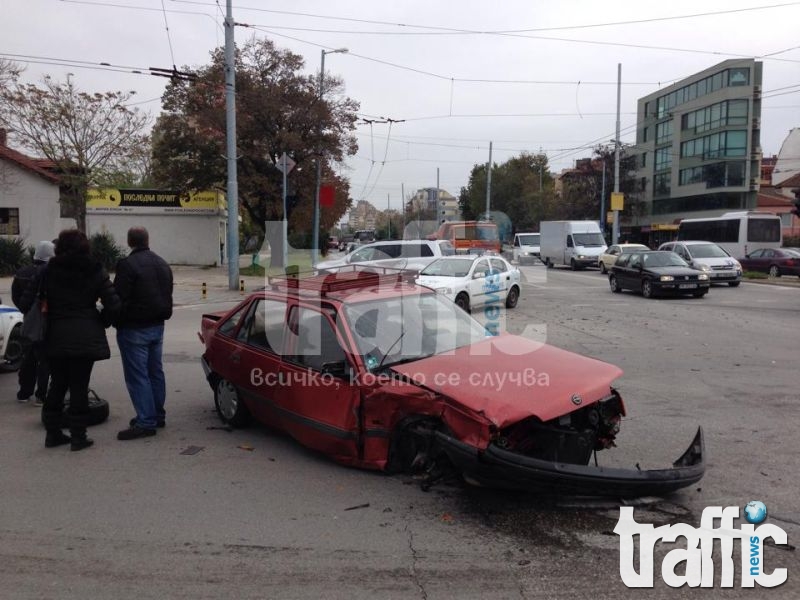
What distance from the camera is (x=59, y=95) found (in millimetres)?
27891

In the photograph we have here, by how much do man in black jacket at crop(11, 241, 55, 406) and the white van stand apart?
3063 centimetres

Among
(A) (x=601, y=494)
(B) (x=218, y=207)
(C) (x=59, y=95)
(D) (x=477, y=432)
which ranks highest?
(C) (x=59, y=95)

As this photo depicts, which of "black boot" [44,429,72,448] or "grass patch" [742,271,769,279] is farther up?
"grass patch" [742,271,769,279]

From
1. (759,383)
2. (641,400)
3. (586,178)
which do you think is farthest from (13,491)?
(586,178)

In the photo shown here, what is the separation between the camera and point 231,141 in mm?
21953

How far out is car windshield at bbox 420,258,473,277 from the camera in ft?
51.6

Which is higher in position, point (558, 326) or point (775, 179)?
point (775, 179)

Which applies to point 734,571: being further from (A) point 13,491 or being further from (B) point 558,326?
(B) point 558,326

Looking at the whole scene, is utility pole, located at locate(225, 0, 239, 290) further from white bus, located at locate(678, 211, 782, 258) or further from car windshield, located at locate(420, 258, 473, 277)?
white bus, located at locate(678, 211, 782, 258)

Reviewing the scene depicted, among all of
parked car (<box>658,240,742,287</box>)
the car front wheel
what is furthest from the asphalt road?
parked car (<box>658,240,742,287</box>)

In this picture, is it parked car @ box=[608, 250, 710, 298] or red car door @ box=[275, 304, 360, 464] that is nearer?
red car door @ box=[275, 304, 360, 464]

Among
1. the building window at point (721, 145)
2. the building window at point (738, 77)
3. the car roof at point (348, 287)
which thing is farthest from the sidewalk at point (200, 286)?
the building window at point (738, 77)

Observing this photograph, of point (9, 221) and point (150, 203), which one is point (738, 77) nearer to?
point (150, 203)

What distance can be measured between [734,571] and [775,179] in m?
73.8
